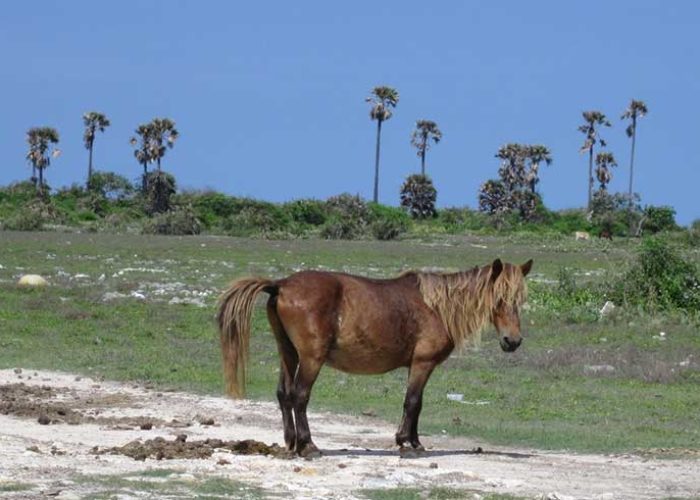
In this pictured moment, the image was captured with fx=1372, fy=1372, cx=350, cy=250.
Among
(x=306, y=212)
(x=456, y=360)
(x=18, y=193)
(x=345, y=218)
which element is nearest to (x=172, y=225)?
(x=345, y=218)

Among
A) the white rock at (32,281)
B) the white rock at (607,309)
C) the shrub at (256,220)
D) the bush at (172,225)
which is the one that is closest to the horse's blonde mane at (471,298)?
the white rock at (607,309)

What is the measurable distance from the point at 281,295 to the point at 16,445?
280 centimetres

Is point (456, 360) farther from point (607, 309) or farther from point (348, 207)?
point (348, 207)

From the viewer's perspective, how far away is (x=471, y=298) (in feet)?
44.4

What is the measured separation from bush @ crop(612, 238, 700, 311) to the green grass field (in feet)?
2.99

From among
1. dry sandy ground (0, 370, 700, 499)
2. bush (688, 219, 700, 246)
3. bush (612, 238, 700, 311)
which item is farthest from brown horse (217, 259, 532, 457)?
bush (688, 219, 700, 246)

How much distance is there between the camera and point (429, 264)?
47188 mm

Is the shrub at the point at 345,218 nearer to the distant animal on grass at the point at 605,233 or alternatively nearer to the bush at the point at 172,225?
the bush at the point at 172,225

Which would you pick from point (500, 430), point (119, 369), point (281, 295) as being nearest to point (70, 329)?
point (119, 369)

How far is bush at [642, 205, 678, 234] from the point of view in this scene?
89994mm

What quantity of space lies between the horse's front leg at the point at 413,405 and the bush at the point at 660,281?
51.2 ft

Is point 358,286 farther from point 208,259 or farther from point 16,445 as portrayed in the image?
point 208,259

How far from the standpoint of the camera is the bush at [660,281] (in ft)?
93.2

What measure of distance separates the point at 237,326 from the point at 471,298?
2363 millimetres
